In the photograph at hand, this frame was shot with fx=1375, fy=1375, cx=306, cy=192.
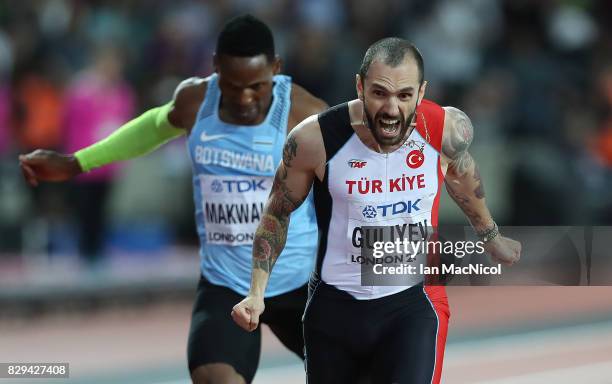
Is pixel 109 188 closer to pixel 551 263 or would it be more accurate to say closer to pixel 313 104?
pixel 313 104

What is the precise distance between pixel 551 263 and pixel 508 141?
377 inches

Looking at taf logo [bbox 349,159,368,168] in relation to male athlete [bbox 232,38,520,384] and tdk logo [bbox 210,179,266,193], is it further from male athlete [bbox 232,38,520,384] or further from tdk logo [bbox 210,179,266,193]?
tdk logo [bbox 210,179,266,193]

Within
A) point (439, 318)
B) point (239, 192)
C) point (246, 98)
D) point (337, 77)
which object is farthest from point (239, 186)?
point (337, 77)

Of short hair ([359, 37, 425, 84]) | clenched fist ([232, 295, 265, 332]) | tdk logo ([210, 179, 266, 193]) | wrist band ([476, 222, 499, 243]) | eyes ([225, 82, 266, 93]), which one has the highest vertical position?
short hair ([359, 37, 425, 84])

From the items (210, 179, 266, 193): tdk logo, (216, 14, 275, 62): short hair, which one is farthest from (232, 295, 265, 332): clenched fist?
(216, 14, 275, 62): short hair

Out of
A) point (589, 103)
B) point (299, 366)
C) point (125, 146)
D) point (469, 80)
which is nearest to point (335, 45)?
point (469, 80)

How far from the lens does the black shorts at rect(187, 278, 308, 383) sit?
662 cm

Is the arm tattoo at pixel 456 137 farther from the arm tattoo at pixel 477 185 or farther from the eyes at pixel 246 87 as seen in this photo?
the eyes at pixel 246 87

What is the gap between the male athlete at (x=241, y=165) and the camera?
6898 mm

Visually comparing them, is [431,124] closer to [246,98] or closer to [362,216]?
[362,216]

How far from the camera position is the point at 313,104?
7137mm

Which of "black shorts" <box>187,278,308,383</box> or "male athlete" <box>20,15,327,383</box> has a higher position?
"male athlete" <box>20,15,327,383</box>

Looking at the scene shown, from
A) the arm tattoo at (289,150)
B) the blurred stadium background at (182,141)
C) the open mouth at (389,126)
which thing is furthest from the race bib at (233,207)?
the blurred stadium background at (182,141)

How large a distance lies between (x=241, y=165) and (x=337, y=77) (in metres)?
8.06
